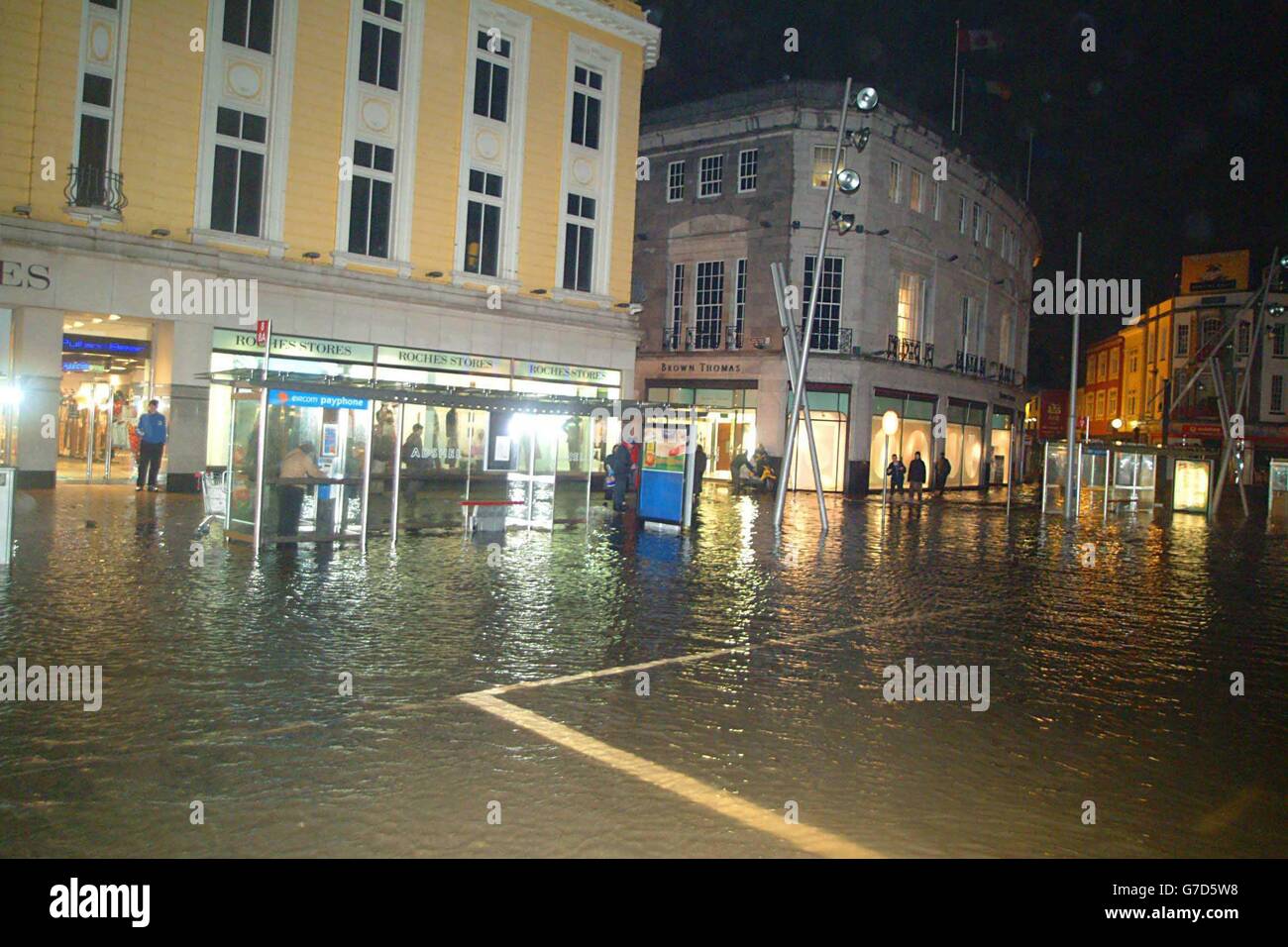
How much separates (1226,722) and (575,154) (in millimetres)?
27187

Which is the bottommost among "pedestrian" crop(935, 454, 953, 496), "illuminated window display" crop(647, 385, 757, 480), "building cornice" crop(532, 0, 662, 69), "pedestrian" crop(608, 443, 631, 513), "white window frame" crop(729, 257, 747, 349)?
"pedestrian" crop(608, 443, 631, 513)

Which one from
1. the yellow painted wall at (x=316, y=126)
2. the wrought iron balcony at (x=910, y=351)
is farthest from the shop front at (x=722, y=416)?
the yellow painted wall at (x=316, y=126)

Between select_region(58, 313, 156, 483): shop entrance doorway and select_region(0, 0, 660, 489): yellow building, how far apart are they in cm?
11

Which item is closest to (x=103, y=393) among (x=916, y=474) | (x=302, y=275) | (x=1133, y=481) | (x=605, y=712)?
(x=302, y=275)

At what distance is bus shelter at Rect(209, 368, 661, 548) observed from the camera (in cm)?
1522

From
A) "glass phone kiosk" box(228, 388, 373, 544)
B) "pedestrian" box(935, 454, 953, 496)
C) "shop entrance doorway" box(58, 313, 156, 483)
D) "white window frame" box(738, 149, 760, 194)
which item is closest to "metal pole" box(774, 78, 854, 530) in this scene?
"glass phone kiosk" box(228, 388, 373, 544)

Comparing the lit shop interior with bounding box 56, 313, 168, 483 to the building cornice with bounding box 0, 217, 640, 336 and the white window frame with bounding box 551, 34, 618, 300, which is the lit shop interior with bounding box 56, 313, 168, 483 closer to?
the building cornice with bounding box 0, 217, 640, 336

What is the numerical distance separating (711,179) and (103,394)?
81.2 feet

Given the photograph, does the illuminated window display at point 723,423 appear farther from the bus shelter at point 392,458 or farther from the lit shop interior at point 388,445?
the bus shelter at point 392,458

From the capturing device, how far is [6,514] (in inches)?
480

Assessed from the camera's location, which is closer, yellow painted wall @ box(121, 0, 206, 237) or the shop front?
yellow painted wall @ box(121, 0, 206, 237)

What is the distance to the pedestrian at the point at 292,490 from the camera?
1516 cm

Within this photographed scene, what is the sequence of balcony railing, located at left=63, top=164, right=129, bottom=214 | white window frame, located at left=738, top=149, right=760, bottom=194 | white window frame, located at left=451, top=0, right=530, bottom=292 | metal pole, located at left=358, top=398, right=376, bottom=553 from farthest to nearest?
white window frame, located at left=738, top=149, right=760, bottom=194 < white window frame, located at left=451, top=0, right=530, bottom=292 < balcony railing, located at left=63, top=164, right=129, bottom=214 < metal pole, located at left=358, top=398, right=376, bottom=553

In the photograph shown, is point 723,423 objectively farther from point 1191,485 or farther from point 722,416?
point 1191,485
